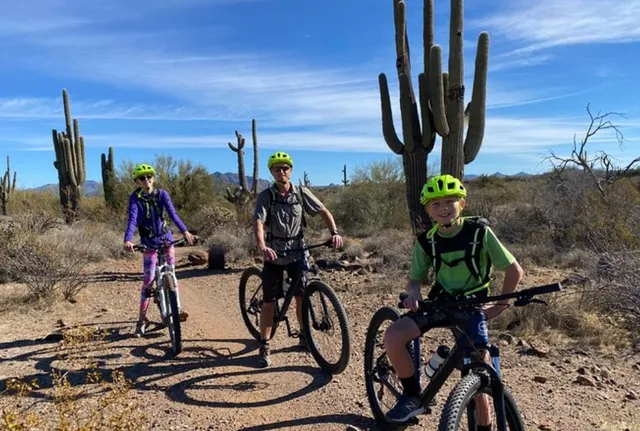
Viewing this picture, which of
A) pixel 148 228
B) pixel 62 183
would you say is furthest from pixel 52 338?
pixel 62 183

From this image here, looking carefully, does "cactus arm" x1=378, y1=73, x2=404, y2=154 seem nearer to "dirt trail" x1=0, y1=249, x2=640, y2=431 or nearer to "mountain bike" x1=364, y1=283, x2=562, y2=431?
"dirt trail" x1=0, y1=249, x2=640, y2=431

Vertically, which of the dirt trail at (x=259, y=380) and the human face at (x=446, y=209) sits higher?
the human face at (x=446, y=209)

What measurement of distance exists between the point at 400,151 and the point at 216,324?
5.38 m

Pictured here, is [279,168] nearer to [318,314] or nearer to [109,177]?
[318,314]

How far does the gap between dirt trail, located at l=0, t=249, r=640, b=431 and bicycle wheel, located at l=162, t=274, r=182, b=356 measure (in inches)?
5.4

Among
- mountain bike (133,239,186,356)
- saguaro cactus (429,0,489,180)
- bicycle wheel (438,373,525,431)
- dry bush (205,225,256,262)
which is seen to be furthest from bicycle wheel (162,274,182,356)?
dry bush (205,225,256,262)

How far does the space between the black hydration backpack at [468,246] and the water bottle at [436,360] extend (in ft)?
1.48

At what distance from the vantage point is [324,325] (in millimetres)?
4797

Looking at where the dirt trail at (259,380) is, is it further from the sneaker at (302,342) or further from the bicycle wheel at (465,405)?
the bicycle wheel at (465,405)

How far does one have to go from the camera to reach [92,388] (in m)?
4.48

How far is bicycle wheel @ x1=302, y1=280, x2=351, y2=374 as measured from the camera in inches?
177

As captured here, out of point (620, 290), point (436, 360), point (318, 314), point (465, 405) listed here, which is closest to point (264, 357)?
point (318, 314)

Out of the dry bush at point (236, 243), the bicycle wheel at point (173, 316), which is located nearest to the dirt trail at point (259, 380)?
the bicycle wheel at point (173, 316)

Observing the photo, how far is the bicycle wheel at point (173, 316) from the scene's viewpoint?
5.29 m
